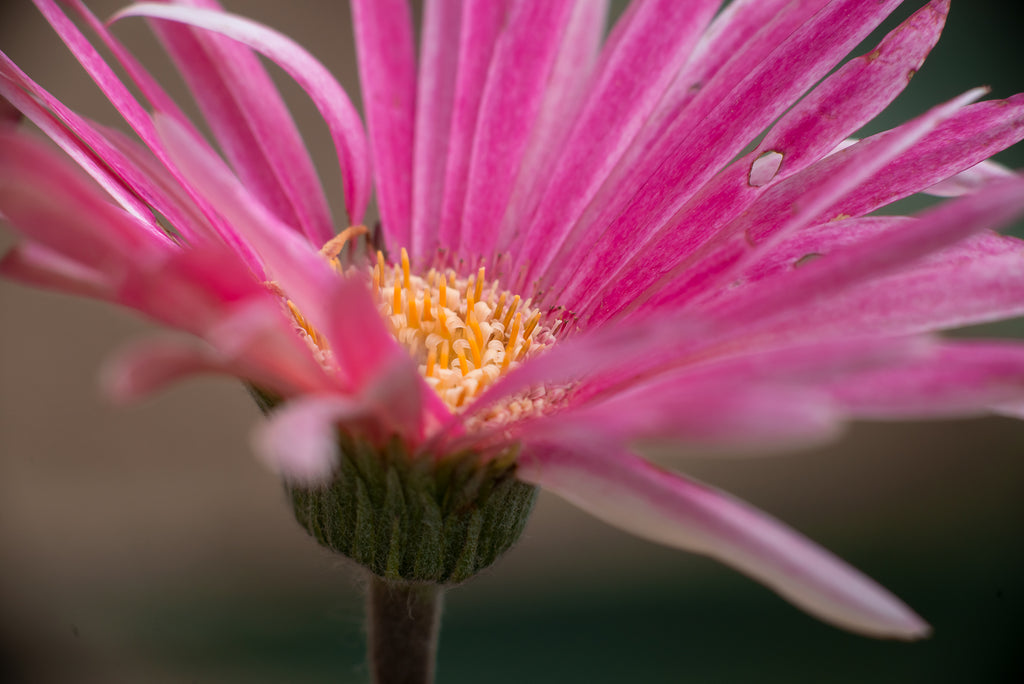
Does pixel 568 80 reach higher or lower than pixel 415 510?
higher

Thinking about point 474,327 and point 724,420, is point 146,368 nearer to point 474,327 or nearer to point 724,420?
point 724,420

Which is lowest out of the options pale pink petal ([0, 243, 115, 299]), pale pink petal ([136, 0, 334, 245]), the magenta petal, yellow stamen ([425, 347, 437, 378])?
the magenta petal

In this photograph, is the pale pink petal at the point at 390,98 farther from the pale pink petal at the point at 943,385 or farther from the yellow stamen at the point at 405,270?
the pale pink petal at the point at 943,385

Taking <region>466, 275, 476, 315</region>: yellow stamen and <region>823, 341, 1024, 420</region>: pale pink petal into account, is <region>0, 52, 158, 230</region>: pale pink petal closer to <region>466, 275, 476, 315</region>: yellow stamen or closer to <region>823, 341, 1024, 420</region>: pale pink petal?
<region>466, 275, 476, 315</region>: yellow stamen

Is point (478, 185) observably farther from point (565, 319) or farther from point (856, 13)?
point (856, 13)

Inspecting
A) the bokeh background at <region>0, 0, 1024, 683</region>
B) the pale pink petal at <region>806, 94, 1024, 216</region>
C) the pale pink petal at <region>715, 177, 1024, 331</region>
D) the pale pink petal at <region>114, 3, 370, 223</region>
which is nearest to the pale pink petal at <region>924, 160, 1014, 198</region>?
the pale pink petal at <region>806, 94, 1024, 216</region>

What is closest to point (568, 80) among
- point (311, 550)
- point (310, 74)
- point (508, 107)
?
point (508, 107)
